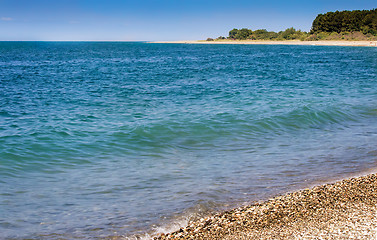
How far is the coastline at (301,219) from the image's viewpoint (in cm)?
532

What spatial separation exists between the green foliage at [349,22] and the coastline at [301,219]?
152046 mm

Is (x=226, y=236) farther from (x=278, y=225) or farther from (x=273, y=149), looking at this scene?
(x=273, y=149)

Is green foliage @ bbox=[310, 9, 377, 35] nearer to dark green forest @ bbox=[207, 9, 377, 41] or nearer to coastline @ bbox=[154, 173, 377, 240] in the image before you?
dark green forest @ bbox=[207, 9, 377, 41]

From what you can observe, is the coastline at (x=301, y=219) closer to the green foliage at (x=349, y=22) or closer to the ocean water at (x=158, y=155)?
the ocean water at (x=158, y=155)

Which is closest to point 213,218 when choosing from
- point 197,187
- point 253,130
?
point 197,187

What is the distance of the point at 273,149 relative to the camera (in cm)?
1100

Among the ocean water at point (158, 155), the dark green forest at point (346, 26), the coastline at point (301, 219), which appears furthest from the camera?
the dark green forest at point (346, 26)

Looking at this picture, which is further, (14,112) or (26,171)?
(14,112)

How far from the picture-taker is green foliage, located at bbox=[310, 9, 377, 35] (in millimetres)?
138375

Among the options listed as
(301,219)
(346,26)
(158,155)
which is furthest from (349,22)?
(301,219)

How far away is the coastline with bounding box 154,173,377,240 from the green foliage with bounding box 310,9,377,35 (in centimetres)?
15205

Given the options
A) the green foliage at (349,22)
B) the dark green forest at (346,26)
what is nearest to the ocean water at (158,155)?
the dark green forest at (346,26)

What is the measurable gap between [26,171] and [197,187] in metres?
4.99

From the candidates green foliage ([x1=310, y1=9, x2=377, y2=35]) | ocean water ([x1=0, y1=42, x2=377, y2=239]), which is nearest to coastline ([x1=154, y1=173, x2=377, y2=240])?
ocean water ([x1=0, y1=42, x2=377, y2=239])
